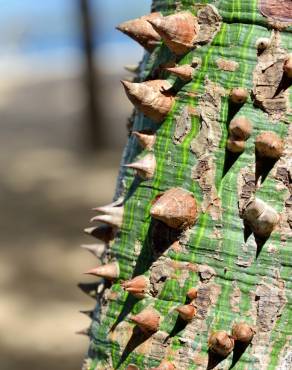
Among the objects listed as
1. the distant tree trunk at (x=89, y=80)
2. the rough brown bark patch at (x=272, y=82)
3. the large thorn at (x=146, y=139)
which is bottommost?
the distant tree trunk at (x=89, y=80)

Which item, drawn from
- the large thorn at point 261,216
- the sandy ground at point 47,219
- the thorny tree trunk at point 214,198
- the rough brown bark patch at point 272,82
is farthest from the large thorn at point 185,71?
→ the sandy ground at point 47,219

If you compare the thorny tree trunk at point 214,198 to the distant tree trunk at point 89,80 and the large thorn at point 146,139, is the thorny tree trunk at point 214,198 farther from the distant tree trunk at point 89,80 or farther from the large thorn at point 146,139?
the distant tree trunk at point 89,80

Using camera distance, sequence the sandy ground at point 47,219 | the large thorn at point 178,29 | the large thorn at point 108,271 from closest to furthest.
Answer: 1. the large thorn at point 178,29
2. the large thorn at point 108,271
3. the sandy ground at point 47,219

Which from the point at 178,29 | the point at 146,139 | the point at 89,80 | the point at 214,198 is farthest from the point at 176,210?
the point at 89,80

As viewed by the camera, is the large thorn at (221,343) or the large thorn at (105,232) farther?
the large thorn at (105,232)

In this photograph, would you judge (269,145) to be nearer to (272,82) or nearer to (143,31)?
(272,82)

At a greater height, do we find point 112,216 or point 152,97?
point 152,97

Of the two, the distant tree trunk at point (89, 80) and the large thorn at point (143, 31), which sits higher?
the large thorn at point (143, 31)
